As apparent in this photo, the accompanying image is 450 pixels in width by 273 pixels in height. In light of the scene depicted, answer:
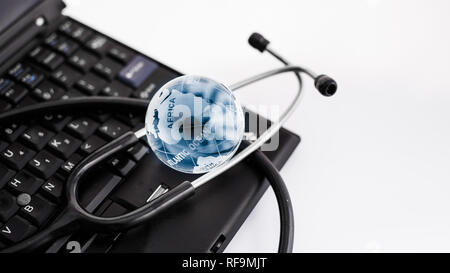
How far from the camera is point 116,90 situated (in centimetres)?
60

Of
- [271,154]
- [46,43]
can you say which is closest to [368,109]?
[271,154]

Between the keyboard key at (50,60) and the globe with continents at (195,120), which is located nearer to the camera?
the globe with continents at (195,120)

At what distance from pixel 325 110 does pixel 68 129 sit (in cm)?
32

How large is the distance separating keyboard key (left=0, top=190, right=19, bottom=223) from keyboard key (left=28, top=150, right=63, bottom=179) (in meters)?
0.03

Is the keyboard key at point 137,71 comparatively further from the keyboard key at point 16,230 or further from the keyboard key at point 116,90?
the keyboard key at point 16,230

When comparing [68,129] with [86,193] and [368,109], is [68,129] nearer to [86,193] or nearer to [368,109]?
[86,193]

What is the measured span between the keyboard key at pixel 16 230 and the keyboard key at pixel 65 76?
170 millimetres

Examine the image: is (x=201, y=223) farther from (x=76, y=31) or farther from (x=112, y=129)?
(x=76, y=31)

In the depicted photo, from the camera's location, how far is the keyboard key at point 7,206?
19.9 inches

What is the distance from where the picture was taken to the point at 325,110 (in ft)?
2.25

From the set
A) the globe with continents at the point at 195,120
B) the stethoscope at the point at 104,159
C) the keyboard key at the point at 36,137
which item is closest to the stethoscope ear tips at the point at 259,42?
the stethoscope at the point at 104,159
